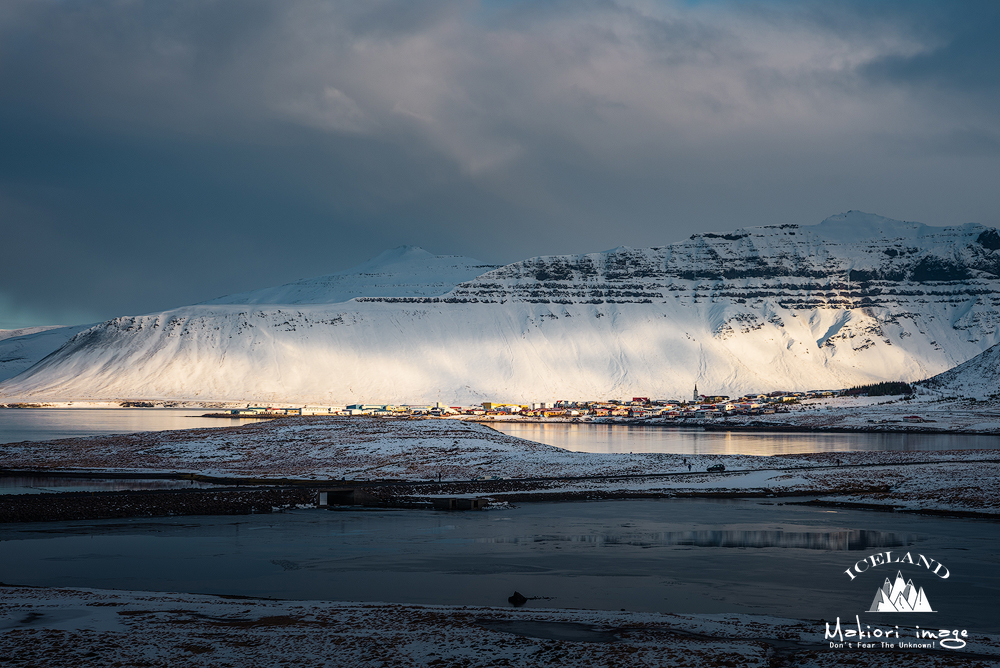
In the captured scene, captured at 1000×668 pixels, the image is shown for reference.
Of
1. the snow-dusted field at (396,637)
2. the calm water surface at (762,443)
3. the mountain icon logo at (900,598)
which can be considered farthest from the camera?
the calm water surface at (762,443)

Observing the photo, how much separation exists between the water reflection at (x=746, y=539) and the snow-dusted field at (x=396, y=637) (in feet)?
31.7

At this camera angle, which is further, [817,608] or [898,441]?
[898,441]

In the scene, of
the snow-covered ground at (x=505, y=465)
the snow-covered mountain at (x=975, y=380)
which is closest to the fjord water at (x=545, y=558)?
the snow-covered ground at (x=505, y=465)

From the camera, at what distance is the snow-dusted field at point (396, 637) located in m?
14.2

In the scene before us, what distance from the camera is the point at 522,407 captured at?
17450 cm

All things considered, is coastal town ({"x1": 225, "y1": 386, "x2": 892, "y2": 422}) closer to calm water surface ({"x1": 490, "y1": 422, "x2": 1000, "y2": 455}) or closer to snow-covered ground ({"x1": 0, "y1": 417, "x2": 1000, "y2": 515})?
calm water surface ({"x1": 490, "y1": 422, "x2": 1000, "y2": 455})

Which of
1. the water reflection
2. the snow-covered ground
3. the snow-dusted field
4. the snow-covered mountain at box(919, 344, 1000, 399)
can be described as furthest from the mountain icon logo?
the snow-covered mountain at box(919, 344, 1000, 399)

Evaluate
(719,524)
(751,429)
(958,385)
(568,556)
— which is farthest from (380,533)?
(958,385)

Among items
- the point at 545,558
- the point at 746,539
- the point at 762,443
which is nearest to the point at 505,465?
the point at 746,539

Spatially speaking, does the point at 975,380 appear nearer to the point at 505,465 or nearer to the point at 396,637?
the point at 505,465

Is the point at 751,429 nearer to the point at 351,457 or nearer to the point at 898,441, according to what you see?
the point at 898,441

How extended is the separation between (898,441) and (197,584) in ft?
263

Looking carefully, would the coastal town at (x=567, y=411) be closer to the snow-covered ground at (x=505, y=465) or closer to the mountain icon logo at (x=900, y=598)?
the snow-covered ground at (x=505, y=465)

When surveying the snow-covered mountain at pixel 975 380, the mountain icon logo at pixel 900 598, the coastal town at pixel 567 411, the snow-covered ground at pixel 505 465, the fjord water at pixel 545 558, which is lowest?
the mountain icon logo at pixel 900 598
